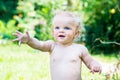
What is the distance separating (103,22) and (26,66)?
13.3 ft

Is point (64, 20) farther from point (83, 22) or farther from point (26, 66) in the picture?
point (83, 22)

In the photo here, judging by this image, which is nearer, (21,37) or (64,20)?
(21,37)

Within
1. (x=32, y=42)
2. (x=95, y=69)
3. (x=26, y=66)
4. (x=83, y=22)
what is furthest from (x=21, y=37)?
(x=83, y=22)

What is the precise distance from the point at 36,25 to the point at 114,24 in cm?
189

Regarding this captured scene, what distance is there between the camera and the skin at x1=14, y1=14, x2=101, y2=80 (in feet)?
13.0

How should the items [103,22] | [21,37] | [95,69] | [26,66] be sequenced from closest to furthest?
[21,37]
[95,69]
[26,66]
[103,22]

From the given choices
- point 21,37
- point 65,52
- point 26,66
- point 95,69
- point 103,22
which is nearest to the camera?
point 21,37

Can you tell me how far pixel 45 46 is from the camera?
4.06 m

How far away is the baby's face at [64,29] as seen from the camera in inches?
156

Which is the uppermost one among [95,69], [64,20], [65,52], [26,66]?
[64,20]

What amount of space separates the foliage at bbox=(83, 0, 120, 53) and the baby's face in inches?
247

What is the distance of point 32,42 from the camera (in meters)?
3.93

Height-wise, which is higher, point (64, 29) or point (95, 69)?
point (64, 29)

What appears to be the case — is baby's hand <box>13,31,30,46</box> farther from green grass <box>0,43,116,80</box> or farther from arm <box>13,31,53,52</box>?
green grass <box>0,43,116,80</box>
